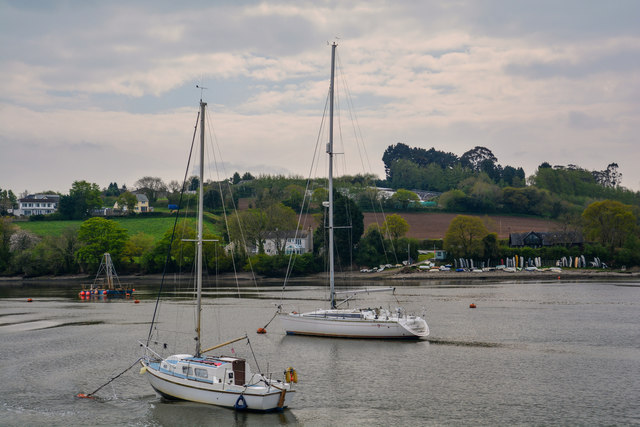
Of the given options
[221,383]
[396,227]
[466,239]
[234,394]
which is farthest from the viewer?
[396,227]

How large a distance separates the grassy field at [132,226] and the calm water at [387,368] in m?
97.7

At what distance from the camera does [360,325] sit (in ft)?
175

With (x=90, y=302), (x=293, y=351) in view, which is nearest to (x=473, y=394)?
(x=293, y=351)

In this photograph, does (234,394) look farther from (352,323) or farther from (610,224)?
(610,224)

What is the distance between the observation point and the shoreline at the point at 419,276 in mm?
130375

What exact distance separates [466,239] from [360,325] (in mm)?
100133

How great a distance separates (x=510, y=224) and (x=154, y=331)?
15652 cm

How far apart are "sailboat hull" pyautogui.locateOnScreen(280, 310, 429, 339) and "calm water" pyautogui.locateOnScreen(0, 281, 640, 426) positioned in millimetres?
967

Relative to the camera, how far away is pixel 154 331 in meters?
61.1

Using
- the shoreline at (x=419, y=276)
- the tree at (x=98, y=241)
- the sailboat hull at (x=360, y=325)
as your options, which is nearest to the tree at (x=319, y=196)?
the shoreline at (x=419, y=276)

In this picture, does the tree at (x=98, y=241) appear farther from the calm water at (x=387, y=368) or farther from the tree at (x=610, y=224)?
the tree at (x=610, y=224)

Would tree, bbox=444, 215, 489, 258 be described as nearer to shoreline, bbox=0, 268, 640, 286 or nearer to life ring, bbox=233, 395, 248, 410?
shoreline, bbox=0, 268, 640, 286

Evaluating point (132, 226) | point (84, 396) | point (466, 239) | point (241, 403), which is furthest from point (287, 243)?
point (241, 403)

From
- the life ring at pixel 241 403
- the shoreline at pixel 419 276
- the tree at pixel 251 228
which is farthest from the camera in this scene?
the tree at pixel 251 228
